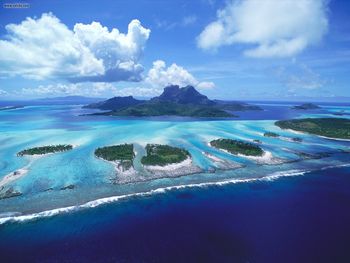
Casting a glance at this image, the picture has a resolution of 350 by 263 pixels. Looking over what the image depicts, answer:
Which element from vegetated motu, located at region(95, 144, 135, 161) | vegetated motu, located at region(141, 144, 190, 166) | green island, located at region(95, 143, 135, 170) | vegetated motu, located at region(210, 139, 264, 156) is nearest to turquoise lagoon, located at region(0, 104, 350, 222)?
green island, located at region(95, 143, 135, 170)

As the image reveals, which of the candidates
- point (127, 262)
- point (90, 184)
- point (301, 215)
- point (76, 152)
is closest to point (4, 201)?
point (90, 184)

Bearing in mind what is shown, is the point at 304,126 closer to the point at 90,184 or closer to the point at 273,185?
the point at 273,185

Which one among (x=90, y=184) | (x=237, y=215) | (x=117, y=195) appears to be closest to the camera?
(x=237, y=215)

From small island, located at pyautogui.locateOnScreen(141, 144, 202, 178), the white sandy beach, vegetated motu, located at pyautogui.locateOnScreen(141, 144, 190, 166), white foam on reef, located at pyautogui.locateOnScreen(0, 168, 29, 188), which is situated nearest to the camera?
white foam on reef, located at pyautogui.locateOnScreen(0, 168, 29, 188)

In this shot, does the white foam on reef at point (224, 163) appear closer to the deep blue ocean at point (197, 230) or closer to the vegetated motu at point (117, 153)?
the deep blue ocean at point (197, 230)

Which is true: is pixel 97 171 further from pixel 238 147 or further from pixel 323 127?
pixel 323 127

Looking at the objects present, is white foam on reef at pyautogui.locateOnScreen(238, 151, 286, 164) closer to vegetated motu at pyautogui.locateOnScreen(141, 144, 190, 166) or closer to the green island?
vegetated motu at pyautogui.locateOnScreen(141, 144, 190, 166)

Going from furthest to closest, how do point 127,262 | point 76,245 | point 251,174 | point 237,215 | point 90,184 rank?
point 251,174, point 90,184, point 237,215, point 76,245, point 127,262

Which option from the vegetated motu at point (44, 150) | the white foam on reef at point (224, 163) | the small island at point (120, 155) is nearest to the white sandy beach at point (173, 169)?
the small island at point (120, 155)
